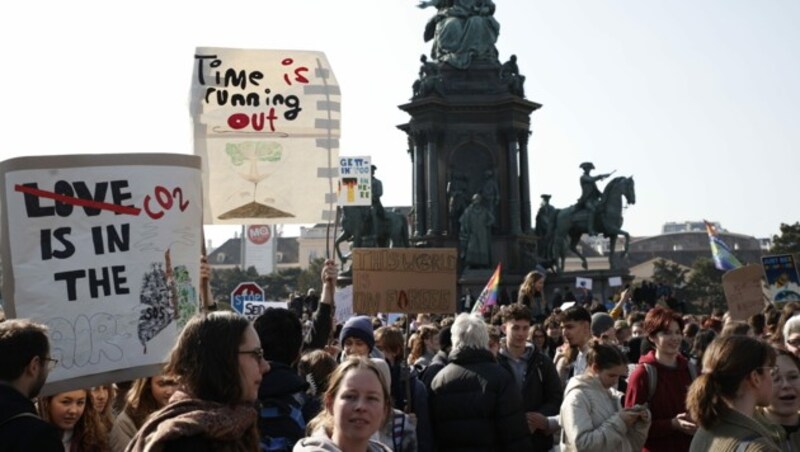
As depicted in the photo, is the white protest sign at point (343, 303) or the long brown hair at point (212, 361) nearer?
the long brown hair at point (212, 361)

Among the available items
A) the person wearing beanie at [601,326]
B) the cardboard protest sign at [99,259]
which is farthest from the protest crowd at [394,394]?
the person wearing beanie at [601,326]

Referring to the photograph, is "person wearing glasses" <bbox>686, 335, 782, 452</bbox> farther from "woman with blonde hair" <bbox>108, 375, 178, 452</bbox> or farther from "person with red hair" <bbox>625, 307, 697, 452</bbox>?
"woman with blonde hair" <bbox>108, 375, 178, 452</bbox>

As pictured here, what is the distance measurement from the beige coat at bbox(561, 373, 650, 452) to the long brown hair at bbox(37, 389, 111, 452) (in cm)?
282

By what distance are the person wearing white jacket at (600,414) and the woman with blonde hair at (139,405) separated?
2559mm

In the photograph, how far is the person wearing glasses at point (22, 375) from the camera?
195 inches

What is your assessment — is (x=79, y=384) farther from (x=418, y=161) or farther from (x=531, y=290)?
(x=418, y=161)

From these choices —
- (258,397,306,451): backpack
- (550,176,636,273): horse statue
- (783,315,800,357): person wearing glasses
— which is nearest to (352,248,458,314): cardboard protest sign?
(783,315,800,357): person wearing glasses

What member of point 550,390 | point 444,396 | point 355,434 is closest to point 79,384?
point 355,434

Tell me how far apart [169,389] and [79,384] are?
0.50 meters

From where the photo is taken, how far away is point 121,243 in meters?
6.37

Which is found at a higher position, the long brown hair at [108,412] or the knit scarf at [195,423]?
the knit scarf at [195,423]

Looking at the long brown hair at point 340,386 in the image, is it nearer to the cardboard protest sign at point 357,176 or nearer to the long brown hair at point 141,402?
the long brown hair at point 141,402

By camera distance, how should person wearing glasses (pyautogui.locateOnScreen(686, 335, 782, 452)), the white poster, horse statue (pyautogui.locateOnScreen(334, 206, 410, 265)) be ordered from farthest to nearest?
the white poster < horse statue (pyautogui.locateOnScreen(334, 206, 410, 265)) < person wearing glasses (pyautogui.locateOnScreen(686, 335, 782, 452))

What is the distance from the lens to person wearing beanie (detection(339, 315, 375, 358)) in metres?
8.50
